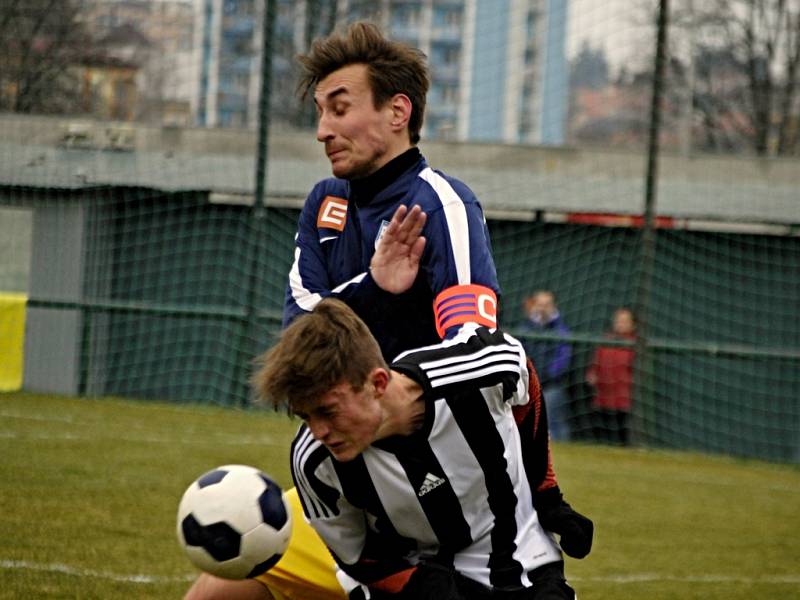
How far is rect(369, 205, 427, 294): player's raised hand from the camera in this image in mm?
3992

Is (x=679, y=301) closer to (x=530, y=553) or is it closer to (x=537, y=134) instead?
(x=537, y=134)

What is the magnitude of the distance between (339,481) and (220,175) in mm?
11398

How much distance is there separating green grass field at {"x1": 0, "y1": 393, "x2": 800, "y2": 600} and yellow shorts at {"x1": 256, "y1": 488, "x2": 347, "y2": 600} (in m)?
1.31

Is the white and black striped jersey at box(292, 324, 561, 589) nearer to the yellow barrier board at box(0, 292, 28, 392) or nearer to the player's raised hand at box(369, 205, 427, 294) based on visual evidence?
the player's raised hand at box(369, 205, 427, 294)

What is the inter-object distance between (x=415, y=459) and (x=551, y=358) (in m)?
10.2

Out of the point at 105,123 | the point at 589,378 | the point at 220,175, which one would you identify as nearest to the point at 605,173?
the point at 589,378

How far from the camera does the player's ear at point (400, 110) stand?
432 cm

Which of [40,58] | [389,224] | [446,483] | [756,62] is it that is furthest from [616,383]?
[446,483]

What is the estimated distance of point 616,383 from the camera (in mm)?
13555

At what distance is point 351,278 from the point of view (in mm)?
4316

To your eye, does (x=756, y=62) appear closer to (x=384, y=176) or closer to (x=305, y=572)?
(x=384, y=176)

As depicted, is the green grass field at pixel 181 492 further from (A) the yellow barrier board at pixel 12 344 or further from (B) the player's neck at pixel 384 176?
(B) the player's neck at pixel 384 176

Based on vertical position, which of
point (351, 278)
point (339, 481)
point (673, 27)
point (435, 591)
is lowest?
point (435, 591)

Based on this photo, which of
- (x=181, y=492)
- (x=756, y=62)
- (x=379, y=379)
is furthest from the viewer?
(x=756, y=62)
